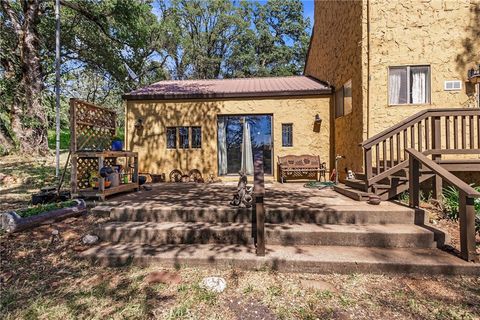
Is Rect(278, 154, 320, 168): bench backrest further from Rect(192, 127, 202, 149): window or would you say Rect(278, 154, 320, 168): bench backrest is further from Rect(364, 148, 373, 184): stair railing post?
Rect(364, 148, 373, 184): stair railing post

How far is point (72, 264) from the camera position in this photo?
3.09 metres

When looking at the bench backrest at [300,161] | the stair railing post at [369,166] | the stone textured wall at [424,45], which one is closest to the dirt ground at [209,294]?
the stair railing post at [369,166]

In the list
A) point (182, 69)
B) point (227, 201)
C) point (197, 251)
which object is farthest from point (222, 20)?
point (197, 251)

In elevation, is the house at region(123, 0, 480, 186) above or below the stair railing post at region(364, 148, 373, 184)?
above

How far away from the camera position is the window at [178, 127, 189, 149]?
8.65m

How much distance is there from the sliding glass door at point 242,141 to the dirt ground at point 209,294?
5800 mm

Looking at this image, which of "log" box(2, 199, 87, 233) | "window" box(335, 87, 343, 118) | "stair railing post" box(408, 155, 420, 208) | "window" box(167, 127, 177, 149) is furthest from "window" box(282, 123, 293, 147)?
"log" box(2, 199, 87, 233)

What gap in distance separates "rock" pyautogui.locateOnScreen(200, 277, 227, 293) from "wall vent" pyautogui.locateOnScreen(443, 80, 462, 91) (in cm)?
678

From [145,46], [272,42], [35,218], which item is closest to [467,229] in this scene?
[35,218]

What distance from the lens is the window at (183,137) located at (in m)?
8.65

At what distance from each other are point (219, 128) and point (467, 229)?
703cm

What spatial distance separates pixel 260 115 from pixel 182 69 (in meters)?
17.7

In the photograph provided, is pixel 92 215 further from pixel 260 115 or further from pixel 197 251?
pixel 260 115

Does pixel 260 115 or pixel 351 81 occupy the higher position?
pixel 351 81
